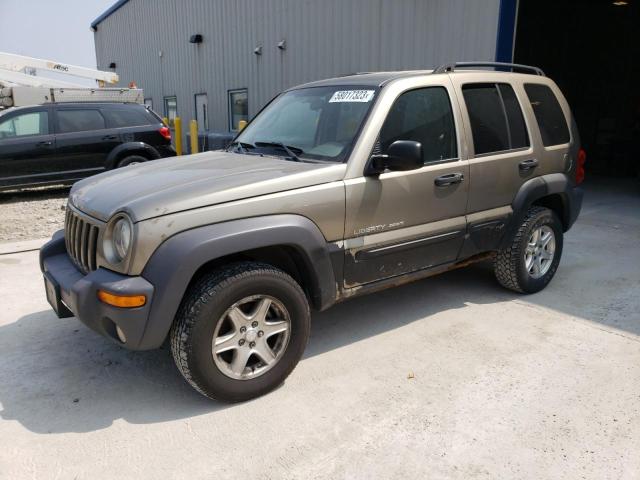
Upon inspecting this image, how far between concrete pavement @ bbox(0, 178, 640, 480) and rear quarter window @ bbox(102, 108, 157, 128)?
5976mm

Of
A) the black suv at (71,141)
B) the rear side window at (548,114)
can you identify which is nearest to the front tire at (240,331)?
the rear side window at (548,114)

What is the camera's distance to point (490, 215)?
4.11 m

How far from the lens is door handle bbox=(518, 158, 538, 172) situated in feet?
13.9

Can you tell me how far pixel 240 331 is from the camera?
2.94 metres

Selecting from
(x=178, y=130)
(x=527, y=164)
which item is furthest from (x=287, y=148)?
(x=178, y=130)

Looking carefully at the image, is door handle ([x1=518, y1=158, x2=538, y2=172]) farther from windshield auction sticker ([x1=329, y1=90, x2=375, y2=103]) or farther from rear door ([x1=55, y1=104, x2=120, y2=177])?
rear door ([x1=55, y1=104, x2=120, y2=177])

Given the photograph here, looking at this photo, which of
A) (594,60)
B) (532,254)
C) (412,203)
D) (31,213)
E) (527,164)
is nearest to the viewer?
(412,203)

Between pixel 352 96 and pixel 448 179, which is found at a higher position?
pixel 352 96

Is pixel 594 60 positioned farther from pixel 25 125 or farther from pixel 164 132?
pixel 25 125

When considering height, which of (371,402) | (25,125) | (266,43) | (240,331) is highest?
(266,43)

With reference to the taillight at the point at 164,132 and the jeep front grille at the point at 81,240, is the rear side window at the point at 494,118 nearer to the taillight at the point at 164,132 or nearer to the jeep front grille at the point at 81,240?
the jeep front grille at the point at 81,240

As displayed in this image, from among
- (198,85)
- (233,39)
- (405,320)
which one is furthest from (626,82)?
(405,320)

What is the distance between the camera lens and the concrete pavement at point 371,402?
253 centimetres

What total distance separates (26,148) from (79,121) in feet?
3.33
